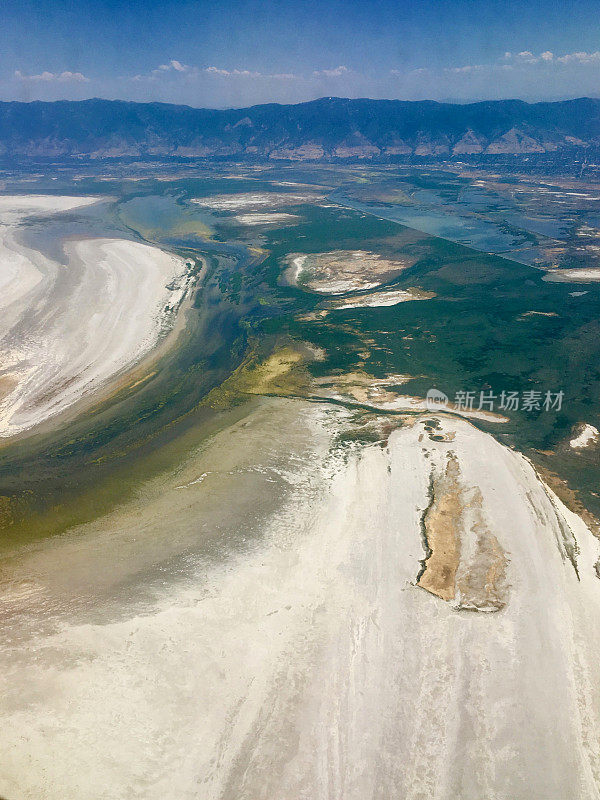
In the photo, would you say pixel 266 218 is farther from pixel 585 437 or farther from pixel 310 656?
pixel 310 656

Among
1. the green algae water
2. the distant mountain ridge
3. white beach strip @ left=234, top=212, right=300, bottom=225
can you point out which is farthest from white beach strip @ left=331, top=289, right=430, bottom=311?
the distant mountain ridge

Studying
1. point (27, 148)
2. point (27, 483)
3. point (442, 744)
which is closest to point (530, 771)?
point (442, 744)

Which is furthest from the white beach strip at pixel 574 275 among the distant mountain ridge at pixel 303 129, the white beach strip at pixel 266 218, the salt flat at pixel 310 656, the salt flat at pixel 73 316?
the distant mountain ridge at pixel 303 129


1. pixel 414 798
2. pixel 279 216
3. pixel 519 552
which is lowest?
pixel 414 798

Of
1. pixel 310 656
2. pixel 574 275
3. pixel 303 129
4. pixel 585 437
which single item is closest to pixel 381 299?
pixel 574 275

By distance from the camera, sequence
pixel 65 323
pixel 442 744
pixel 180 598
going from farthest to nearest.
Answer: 1. pixel 65 323
2. pixel 180 598
3. pixel 442 744

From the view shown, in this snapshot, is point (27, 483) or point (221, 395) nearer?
point (27, 483)

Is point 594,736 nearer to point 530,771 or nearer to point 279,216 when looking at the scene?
point 530,771
